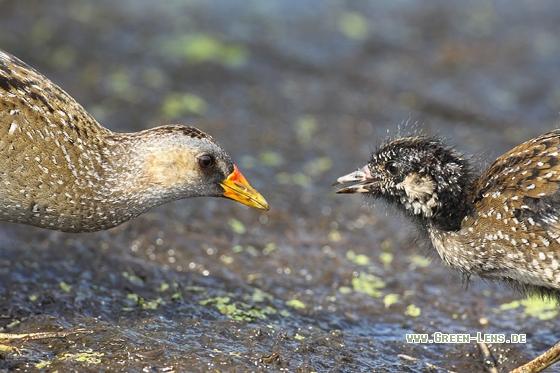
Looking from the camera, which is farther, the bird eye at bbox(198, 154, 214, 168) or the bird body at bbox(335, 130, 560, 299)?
the bird eye at bbox(198, 154, 214, 168)

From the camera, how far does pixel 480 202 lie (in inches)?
226

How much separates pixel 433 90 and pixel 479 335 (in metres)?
5.44

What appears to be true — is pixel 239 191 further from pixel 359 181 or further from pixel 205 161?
pixel 359 181

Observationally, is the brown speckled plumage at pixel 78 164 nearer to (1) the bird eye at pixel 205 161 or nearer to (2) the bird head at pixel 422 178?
(1) the bird eye at pixel 205 161

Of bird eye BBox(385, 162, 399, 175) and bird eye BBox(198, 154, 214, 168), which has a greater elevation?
bird eye BBox(385, 162, 399, 175)

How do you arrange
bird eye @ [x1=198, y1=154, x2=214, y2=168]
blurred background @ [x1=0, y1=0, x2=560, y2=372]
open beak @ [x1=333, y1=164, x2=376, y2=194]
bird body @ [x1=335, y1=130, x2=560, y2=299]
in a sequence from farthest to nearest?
1. open beak @ [x1=333, y1=164, x2=376, y2=194]
2. bird eye @ [x1=198, y1=154, x2=214, y2=168]
3. blurred background @ [x1=0, y1=0, x2=560, y2=372]
4. bird body @ [x1=335, y1=130, x2=560, y2=299]

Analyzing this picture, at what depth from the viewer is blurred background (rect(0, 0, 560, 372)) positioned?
19.0 feet

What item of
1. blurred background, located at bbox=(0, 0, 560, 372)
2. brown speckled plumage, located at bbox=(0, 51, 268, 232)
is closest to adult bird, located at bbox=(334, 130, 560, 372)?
blurred background, located at bbox=(0, 0, 560, 372)

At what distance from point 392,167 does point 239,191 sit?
1206mm

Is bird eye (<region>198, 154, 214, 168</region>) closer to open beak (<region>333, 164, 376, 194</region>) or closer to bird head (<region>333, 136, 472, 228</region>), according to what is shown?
open beak (<region>333, 164, 376, 194</region>)

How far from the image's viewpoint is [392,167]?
6086 mm

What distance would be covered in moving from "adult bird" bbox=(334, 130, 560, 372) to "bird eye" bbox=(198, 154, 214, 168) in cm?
108

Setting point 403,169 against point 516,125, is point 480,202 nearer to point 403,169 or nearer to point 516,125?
point 403,169

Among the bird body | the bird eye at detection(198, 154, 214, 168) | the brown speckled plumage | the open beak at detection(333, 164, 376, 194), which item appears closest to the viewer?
the bird body
